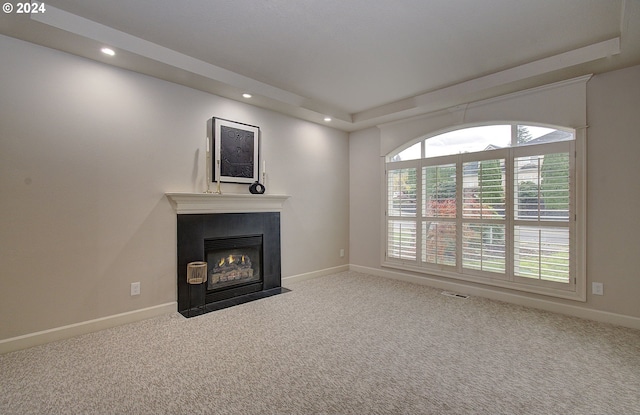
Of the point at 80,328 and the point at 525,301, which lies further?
the point at 525,301

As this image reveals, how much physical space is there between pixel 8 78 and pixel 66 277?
5.65 feet

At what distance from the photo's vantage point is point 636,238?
9.60 feet

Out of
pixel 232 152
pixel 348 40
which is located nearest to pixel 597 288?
pixel 348 40

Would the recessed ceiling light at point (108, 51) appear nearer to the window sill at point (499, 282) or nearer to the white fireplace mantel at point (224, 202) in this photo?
the white fireplace mantel at point (224, 202)

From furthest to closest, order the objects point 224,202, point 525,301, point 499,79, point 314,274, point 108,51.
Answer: point 314,274, point 224,202, point 525,301, point 499,79, point 108,51

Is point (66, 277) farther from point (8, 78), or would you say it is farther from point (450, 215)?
point (450, 215)

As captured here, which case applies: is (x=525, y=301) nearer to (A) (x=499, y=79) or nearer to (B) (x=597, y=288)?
(B) (x=597, y=288)

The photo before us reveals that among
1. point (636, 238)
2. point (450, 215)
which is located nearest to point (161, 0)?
point (450, 215)

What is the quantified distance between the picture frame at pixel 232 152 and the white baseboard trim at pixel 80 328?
4.95 ft

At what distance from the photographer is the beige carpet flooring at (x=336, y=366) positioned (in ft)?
5.89

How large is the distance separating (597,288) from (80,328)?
5.12 metres

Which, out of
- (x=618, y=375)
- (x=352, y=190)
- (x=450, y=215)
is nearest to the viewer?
(x=618, y=375)

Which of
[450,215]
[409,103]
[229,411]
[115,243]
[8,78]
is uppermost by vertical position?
[409,103]

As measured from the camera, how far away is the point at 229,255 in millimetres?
3887
